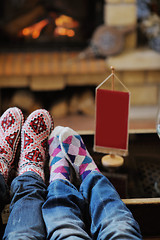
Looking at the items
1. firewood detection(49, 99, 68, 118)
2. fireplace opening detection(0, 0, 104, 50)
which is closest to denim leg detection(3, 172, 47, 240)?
firewood detection(49, 99, 68, 118)

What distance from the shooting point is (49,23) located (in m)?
2.25

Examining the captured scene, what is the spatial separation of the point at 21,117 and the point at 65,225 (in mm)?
503

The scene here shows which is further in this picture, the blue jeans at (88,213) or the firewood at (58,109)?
the firewood at (58,109)

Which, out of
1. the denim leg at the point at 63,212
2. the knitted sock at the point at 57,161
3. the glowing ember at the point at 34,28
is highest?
the glowing ember at the point at 34,28

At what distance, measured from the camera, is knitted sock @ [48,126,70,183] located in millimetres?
967

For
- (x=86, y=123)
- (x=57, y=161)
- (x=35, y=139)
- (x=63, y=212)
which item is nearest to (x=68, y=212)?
(x=63, y=212)

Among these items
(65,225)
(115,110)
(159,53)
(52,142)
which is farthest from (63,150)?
(159,53)

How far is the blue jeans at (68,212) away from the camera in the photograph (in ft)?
2.43

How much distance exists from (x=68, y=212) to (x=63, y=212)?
1 centimetres

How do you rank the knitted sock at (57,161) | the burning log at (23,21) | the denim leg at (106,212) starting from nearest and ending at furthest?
the denim leg at (106,212) < the knitted sock at (57,161) < the burning log at (23,21)

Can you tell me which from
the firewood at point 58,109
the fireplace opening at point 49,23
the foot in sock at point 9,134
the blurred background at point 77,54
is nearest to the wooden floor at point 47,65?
the blurred background at point 77,54

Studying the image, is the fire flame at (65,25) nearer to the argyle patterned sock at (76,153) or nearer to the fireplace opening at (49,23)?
the fireplace opening at (49,23)

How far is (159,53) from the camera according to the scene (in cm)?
210

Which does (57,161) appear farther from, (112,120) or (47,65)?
(47,65)
